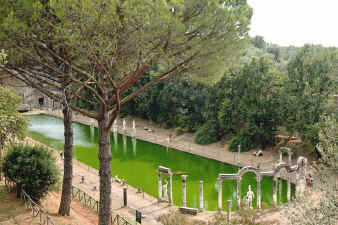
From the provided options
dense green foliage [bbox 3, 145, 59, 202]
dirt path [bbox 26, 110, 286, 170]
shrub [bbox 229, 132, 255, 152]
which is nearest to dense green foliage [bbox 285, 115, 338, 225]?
dense green foliage [bbox 3, 145, 59, 202]

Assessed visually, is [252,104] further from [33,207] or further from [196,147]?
[33,207]

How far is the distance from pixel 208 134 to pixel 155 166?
8005 millimetres

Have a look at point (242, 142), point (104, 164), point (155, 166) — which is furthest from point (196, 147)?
point (104, 164)

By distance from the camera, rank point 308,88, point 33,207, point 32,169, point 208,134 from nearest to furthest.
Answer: point 33,207 → point 32,169 → point 308,88 → point 208,134

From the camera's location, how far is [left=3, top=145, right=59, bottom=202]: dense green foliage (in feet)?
49.0

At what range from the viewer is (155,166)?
98.6 feet

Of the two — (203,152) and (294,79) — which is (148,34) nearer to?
(294,79)

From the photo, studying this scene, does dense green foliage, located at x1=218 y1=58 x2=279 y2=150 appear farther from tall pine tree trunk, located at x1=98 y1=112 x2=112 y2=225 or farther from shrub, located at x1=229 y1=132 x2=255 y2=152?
tall pine tree trunk, located at x1=98 y1=112 x2=112 y2=225

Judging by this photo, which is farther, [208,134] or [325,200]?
[208,134]

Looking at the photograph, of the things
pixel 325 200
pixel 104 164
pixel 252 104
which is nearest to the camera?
pixel 325 200

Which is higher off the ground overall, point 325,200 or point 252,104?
point 252,104

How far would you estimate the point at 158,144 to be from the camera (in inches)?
1480

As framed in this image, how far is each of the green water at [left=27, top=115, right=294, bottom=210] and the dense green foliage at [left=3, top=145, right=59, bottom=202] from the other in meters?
8.82

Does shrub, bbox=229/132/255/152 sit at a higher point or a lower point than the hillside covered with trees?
lower
